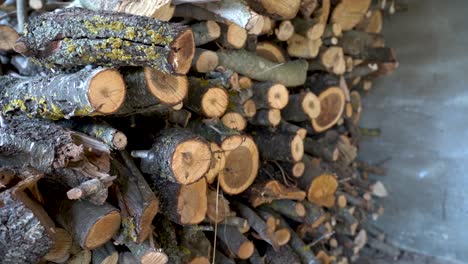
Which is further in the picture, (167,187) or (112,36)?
(167,187)

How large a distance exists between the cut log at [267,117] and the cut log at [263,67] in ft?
0.51

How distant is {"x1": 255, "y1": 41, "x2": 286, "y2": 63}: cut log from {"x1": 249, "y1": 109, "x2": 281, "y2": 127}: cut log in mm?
277

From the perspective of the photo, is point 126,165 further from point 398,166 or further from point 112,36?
point 398,166

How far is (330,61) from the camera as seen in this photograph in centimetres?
214

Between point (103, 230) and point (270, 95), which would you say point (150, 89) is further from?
point (270, 95)

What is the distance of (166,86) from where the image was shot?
1.33m

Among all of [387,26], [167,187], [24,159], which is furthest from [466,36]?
[24,159]

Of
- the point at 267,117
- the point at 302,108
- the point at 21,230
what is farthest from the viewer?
the point at 302,108

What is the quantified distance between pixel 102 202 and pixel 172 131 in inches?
12.6

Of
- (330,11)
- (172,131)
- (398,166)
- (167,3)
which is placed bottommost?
(398,166)

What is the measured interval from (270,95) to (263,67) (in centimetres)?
16

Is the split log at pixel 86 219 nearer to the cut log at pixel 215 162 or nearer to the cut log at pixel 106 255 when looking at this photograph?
the cut log at pixel 106 255

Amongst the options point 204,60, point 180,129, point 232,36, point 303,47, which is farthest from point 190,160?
point 303,47

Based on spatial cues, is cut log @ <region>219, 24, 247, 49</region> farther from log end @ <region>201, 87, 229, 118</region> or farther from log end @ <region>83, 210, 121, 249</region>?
log end @ <region>83, 210, 121, 249</region>
